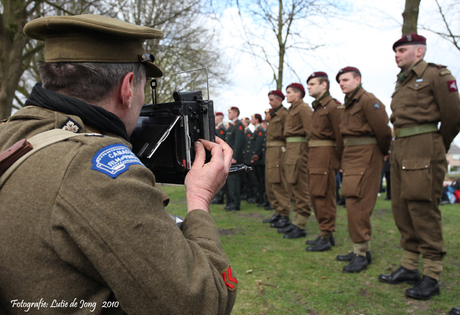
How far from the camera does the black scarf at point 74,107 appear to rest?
1.13 meters

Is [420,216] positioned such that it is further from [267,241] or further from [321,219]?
[267,241]

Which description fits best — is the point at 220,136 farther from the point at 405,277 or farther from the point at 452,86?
the point at 452,86

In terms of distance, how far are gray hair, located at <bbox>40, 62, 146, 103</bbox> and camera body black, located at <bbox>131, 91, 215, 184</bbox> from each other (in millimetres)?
316

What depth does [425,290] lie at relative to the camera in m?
3.28

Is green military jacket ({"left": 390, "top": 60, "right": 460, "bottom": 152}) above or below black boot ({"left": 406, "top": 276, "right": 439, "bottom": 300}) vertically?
above

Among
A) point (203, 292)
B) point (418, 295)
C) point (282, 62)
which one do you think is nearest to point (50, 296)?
point (203, 292)

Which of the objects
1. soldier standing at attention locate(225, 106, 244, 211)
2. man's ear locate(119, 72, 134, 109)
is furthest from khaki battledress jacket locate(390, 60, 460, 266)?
soldier standing at attention locate(225, 106, 244, 211)

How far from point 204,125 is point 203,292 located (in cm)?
76

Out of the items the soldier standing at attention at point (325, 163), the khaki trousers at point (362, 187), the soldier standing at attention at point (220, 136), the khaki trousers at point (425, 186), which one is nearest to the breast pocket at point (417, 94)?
the khaki trousers at point (425, 186)

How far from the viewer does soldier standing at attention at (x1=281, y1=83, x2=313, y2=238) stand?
232 inches

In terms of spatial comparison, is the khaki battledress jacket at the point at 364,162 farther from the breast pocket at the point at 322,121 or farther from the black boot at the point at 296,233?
the black boot at the point at 296,233

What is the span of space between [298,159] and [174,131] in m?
4.72

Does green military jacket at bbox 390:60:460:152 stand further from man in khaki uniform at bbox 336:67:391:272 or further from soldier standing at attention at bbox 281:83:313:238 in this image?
soldier standing at attention at bbox 281:83:313:238

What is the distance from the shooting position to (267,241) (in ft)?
18.2
